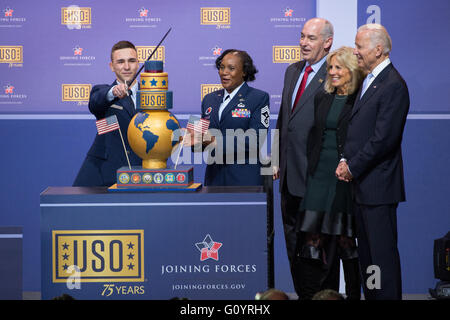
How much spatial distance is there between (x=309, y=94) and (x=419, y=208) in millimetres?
1801

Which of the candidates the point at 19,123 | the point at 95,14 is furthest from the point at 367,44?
the point at 19,123

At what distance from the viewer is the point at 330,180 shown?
3.92m

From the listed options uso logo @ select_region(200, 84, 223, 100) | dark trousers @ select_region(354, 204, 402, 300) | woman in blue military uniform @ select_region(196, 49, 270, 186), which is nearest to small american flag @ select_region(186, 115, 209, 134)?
woman in blue military uniform @ select_region(196, 49, 270, 186)

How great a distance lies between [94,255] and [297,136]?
4.63 feet

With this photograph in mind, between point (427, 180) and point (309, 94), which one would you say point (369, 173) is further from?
point (427, 180)

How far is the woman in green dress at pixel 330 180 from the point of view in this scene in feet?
12.8

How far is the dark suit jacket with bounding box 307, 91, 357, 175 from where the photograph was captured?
3.87m

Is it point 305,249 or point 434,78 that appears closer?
point 305,249

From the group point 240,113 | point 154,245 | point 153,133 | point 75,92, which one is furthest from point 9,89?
point 154,245

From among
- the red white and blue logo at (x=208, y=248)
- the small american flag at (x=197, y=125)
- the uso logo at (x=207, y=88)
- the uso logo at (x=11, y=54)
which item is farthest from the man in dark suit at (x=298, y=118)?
the uso logo at (x=11, y=54)

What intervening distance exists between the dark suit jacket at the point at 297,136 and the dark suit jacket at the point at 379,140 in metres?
0.38

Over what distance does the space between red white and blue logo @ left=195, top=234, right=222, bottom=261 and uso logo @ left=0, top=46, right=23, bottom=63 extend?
2807 mm

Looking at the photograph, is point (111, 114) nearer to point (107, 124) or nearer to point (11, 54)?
point (107, 124)

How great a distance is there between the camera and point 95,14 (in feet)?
18.0
